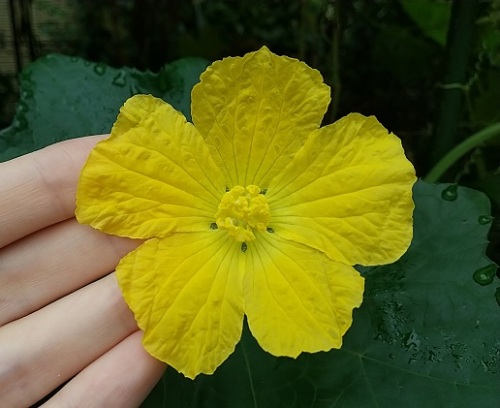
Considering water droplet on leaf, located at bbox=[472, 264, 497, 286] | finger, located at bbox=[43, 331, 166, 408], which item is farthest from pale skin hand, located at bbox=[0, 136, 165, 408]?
water droplet on leaf, located at bbox=[472, 264, 497, 286]

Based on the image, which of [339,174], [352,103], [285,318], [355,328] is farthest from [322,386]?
[352,103]

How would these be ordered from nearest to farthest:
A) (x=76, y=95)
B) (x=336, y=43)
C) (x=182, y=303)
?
(x=182, y=303)
(x=76, y=95)
(x=336, y=43)

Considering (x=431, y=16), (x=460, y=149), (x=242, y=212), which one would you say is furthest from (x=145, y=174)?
(x=431, y=16)

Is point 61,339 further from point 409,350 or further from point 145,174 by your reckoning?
point 409,350

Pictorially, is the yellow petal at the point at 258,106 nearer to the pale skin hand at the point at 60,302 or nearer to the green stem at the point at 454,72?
the pale skin hand at the point at 60,302

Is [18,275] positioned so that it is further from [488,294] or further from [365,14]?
[365,14]

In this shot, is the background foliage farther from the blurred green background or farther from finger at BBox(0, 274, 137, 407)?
finger at BBox(0, 274, 137, 407)
